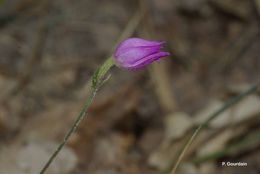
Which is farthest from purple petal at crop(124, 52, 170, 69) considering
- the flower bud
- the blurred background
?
the blurred background

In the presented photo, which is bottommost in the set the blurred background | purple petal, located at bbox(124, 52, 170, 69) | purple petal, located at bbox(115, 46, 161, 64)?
purple petal, located at bbox(124, 52, 170, 69)

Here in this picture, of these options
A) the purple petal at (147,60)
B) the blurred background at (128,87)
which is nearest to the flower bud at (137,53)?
the purple petal at (147,60)

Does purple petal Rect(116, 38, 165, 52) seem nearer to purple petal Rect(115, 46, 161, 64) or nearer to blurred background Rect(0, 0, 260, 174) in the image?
purple petal Rect(115, 46, 161, 64)

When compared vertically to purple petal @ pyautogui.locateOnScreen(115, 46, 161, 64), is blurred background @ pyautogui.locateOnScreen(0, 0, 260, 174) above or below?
→ above

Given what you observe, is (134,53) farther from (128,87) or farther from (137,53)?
(128,87)

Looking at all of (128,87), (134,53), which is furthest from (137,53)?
(128,87)

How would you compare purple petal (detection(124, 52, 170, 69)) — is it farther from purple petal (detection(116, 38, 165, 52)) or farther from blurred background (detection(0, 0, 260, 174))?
blurred background (detection(0, 0, 260, 174))

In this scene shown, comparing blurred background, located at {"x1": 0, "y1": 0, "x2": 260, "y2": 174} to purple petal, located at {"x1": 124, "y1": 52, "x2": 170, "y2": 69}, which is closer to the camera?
purple petal, located at {"x1": 124, "y1": 52, "x2": 170, "y2": 69}
